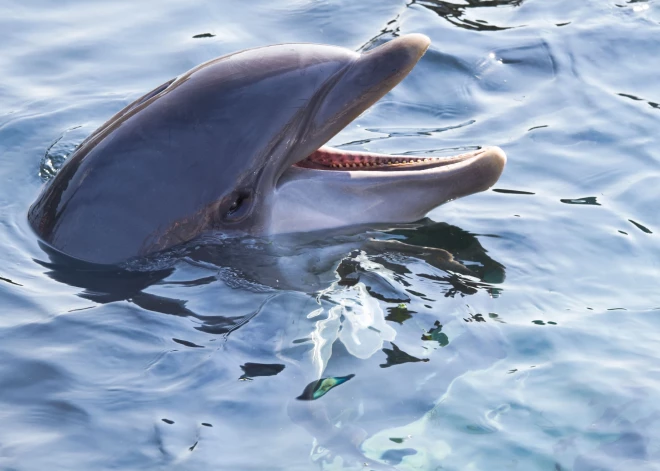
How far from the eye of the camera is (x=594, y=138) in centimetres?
882

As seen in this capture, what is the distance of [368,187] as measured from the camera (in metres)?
6.88

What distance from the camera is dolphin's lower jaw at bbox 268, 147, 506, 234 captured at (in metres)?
6.75

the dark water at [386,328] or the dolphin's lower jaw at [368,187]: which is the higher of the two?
the dolphin's lower jaw at [368,187]

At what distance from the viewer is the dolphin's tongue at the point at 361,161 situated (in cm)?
707

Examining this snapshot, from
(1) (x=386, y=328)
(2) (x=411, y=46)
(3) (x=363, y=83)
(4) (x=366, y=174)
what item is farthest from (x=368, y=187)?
(1) (x=386, y=328)

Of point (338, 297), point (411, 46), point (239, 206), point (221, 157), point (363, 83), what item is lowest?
point (338, 297)

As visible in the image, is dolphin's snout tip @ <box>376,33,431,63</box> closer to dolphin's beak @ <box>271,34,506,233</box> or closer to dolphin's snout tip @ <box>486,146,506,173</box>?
dolphin's beak @ <box>271,34,506,233</box>

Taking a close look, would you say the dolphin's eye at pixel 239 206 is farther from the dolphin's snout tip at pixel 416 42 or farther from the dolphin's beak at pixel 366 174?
the dolphin's snout tip at pixel 416 42

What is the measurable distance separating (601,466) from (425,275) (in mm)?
1900

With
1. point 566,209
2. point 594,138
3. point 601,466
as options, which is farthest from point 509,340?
point 594,138

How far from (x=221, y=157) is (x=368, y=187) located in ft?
3.58

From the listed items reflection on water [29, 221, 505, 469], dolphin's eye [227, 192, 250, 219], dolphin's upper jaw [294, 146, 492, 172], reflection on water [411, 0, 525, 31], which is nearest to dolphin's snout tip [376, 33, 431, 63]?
dolphin's upper jaw [294, 146, 492, 172]

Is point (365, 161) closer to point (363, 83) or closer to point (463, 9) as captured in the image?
point (363, 83)

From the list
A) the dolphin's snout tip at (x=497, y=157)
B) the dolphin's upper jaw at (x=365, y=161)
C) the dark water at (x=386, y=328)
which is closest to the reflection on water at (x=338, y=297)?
the dark water at (x=386, y=328)
